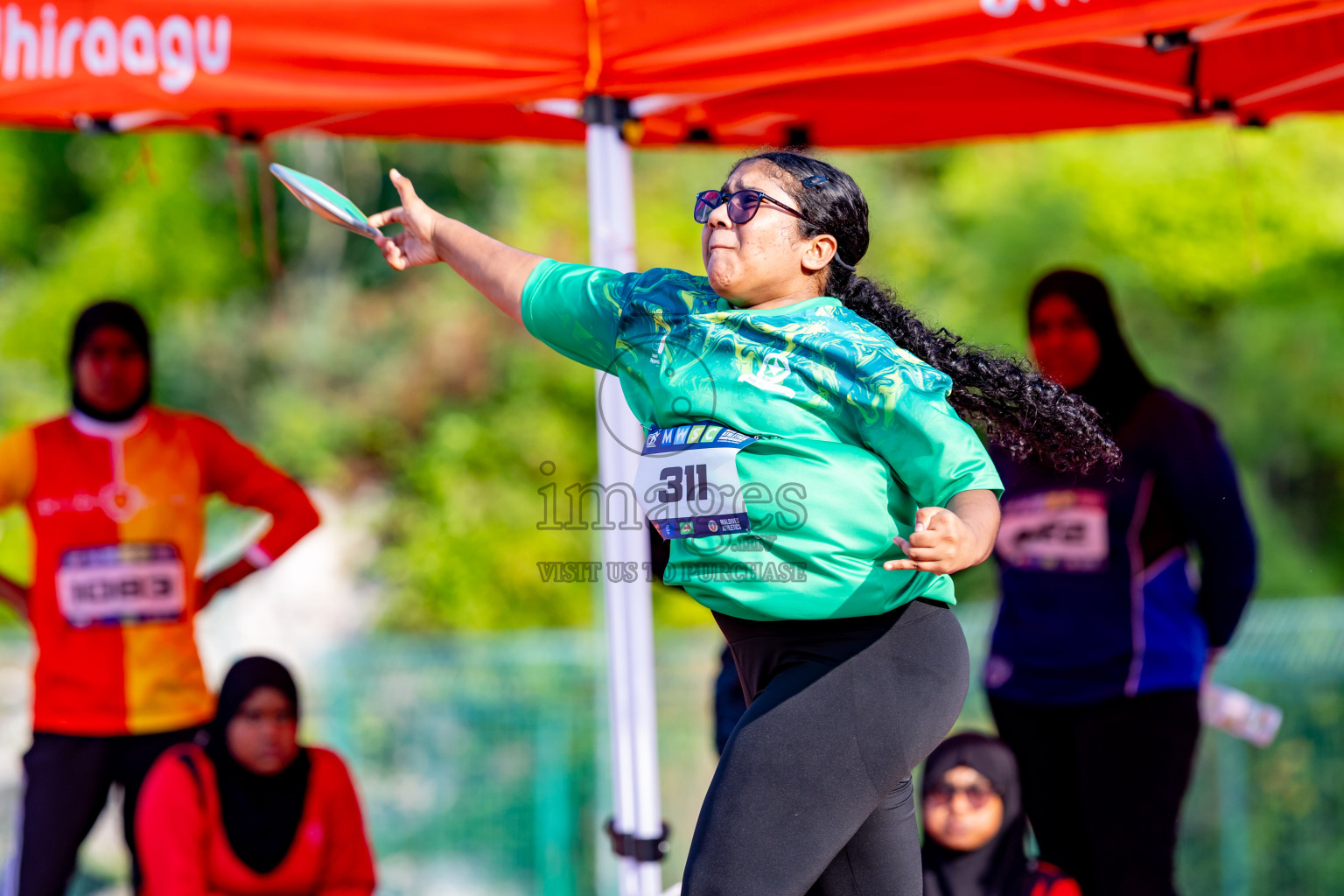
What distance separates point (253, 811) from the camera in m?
3.50

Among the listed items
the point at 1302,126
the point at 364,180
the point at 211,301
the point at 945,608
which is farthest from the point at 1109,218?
the point at 945,608

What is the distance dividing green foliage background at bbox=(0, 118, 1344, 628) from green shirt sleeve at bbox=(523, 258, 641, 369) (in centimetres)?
716

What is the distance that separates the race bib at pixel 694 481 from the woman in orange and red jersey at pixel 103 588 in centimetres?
211

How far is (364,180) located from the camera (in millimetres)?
14312

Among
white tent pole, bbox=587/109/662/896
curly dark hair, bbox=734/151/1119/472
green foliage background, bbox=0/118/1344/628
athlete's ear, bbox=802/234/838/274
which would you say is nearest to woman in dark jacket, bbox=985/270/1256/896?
white tent pole, bbox=587/109/662/896

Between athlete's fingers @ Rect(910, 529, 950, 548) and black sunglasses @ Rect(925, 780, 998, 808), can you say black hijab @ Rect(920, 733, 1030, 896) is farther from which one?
athlete's fingers @ Rect(910, 529, 950, 548)

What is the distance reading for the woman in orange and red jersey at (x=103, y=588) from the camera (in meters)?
3.45

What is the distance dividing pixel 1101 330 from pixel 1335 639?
167 inches

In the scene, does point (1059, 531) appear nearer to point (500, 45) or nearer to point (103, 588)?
point (500, 45)

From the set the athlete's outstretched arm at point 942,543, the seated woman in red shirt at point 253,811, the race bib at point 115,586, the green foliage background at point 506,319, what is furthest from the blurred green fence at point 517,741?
the athlete's outstretched arm at point 942,543

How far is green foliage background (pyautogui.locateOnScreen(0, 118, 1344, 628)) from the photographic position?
35.2 ft

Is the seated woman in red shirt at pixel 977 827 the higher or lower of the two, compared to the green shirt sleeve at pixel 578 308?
lower

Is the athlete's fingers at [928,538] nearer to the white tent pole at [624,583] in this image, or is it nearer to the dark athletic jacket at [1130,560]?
the white tent pole at [624,583]

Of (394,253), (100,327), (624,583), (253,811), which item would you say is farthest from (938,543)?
(100,327)
